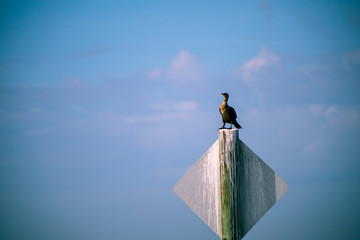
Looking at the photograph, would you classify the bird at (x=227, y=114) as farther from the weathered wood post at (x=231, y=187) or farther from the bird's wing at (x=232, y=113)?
the weathered wood post at (x=231, y=187)

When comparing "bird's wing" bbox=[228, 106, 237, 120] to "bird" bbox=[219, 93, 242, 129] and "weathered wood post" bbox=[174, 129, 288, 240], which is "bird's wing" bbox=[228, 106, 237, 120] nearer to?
"bird" bbox=[219, 93, 242, 129]

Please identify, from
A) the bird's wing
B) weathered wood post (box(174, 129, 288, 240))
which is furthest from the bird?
weathered wood post (box(174, 129, 288, 240))

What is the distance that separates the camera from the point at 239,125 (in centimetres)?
419

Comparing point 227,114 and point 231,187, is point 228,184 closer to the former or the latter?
point 231,187

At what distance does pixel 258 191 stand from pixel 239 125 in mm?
1447

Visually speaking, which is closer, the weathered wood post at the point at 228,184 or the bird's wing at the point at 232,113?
the weathered wood post at the point at 228,184

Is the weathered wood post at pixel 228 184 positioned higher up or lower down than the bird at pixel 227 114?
lower down

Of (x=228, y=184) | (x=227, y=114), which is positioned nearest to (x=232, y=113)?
(x=227, y=114)

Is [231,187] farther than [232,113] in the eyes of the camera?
No

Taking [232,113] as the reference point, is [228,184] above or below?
below

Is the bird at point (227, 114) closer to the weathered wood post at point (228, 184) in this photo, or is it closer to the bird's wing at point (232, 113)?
the bird's wing at point (232, 113)

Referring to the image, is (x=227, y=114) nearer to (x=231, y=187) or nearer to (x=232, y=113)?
(x=232, y=113)

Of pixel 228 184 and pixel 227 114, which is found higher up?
pixel 227 114

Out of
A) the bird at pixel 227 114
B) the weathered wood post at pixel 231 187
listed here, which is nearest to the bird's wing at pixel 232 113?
the bird at pixel 227 114
